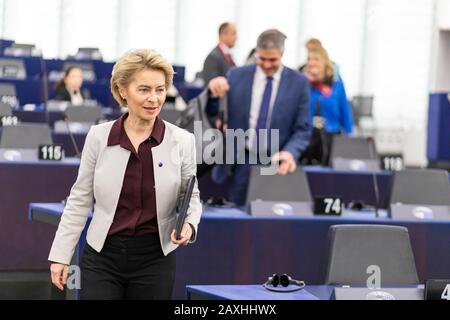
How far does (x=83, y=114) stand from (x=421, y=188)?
201 inches

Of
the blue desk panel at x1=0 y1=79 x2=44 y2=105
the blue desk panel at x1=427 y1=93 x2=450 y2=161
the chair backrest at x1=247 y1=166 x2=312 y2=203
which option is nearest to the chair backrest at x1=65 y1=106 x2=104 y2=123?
the blue desk panel at x1=0 y1=79 x2=44 y2=105

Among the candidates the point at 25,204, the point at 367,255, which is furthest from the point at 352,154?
the point at 367,255

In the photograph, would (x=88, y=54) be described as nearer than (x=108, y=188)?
No

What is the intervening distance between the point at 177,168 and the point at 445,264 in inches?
92.5

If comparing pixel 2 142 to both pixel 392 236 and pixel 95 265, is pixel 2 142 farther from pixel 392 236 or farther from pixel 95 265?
pixel 95 265

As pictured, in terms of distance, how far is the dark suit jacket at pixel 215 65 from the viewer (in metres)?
8.31

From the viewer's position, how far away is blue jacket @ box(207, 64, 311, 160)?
586 cm

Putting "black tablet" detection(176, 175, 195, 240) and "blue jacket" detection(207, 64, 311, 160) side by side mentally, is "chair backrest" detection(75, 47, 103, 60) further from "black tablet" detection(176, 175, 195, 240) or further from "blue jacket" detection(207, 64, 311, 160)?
"black tablet" detection(176, 175, 195, 240)

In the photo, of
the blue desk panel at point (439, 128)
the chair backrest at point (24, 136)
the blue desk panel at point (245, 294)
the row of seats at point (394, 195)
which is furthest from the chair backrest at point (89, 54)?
the blue desk panel at point (245, 294)

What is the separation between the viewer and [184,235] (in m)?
3.47

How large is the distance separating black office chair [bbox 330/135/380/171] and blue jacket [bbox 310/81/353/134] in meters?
0.10

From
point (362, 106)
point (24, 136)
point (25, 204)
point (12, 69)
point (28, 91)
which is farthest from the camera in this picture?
point (362, 106)

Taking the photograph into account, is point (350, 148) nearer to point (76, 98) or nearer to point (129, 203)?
point (129, 203)
